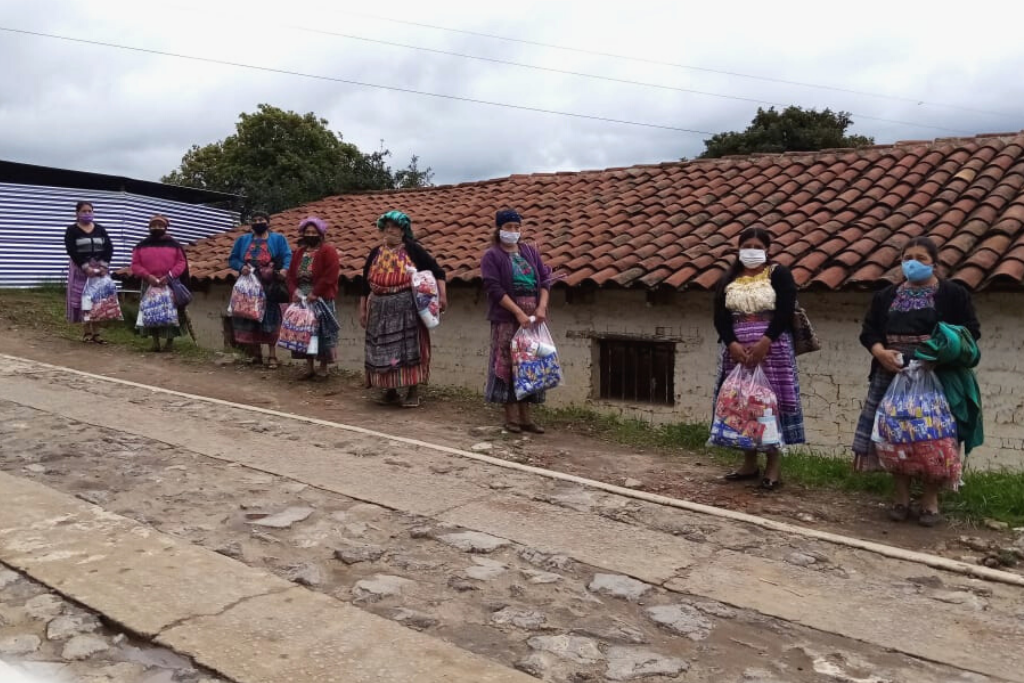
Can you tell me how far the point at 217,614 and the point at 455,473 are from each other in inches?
94.1

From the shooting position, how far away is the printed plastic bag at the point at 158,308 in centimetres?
1020

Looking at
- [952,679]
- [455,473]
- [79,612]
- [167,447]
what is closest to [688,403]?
[455,473]

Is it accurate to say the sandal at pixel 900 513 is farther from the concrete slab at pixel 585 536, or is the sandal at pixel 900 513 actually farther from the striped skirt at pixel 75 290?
the striped skirt at pixel 75 290

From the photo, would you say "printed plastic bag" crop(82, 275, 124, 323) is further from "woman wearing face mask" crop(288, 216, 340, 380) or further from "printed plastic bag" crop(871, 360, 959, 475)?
"printed plastic bag" crop(871, 360, 959, 475)

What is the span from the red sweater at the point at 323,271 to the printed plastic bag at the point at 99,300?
325cm

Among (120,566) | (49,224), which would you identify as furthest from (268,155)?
(120,566)

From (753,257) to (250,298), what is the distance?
6.23m

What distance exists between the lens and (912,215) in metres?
8.55

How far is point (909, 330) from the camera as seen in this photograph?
4.72 meters

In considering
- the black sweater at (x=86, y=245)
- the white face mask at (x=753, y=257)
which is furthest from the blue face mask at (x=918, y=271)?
the black sweater at (x=86, y=245)

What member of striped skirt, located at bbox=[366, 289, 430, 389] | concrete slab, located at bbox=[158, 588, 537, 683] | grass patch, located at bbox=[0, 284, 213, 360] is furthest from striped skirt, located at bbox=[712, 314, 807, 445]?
grass patch, located at bbox=[0, 284, 213, 360]

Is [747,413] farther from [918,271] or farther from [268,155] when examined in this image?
[268,155]

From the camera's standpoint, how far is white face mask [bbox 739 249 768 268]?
5.23m

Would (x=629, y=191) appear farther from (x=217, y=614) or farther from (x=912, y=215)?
(x=217, y=614)
